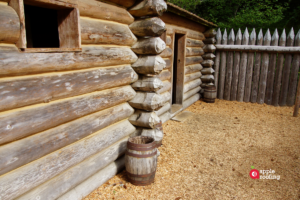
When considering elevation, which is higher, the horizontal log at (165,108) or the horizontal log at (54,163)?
the horizontal log at (54,163)

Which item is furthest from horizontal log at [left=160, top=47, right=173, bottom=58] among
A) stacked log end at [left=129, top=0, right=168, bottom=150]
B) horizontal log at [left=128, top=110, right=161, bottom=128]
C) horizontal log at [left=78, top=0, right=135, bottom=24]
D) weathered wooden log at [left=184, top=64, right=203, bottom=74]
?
horizontal log at [left=128, top=110, right=161, bottom=128]

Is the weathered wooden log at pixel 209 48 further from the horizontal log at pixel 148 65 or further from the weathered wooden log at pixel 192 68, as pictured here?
the horizontal log at pixel 148 65

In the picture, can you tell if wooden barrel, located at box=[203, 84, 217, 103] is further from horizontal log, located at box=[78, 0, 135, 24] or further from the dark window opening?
the dark window opening

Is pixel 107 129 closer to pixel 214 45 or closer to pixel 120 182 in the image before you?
pixel 120 182

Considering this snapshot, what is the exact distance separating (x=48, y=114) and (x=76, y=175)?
995mm

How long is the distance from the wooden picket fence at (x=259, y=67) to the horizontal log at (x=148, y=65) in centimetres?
579

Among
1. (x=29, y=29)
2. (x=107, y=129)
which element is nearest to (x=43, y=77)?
(x=107, y=129)

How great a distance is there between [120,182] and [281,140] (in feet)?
14.0

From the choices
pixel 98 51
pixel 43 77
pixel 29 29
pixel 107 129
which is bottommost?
pixel 107 129

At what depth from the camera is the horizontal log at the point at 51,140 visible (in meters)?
2.29

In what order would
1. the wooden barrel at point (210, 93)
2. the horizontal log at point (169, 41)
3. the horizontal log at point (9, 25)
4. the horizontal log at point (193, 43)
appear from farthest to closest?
→ the wooden barrel at point (210, 93)
the horizontal log at point (193, 43)
the horizontal log at point (169, 41)
the horizontal log at point (9, 25)

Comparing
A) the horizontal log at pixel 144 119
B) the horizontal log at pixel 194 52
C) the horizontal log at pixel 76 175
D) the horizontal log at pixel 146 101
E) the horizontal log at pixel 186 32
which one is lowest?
the horizontal log at pixel 76 175

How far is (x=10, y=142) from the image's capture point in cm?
233

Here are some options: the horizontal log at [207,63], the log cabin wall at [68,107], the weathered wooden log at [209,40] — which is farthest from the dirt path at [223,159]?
the weathered wooden log at [209,40]
